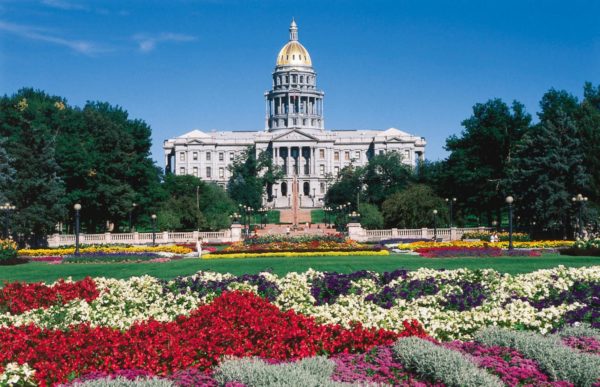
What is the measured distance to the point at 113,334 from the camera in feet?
31.8

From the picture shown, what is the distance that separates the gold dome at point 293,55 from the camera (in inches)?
6029

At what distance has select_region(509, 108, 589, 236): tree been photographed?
4522cm

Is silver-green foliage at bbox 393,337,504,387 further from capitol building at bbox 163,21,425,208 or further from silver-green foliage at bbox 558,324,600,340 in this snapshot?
capitol building at bbox 163,21,425,208

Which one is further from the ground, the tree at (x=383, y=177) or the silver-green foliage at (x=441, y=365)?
the tree at (x=383, y=177)

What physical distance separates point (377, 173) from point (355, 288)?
7298 cm

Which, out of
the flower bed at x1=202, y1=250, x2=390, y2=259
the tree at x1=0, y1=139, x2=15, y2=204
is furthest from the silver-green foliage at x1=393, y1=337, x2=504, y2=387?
the tree at x1=0, y1=139, x2=15, y2=204

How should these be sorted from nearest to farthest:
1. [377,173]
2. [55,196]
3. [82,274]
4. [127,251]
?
[82,274], [127,251], [55,196], [377,173]

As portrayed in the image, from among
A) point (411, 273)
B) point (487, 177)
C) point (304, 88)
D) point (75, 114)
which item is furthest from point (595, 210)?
point (304, 88)

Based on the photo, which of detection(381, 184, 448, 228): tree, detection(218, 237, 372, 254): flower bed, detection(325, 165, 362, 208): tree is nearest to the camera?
detection(218, 237, 372, 254): flower bed

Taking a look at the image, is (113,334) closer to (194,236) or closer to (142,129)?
(194,236)

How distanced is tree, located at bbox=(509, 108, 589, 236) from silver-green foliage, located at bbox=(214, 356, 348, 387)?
3912cm

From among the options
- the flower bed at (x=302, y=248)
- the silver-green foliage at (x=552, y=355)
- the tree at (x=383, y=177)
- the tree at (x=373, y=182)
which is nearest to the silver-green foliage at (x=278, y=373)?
the silver-green foliage at (x=552, y=355)

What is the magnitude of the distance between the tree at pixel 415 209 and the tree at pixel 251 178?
32.4 metres

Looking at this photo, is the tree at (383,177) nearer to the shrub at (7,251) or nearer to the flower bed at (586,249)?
the flower bed at (586,249)
